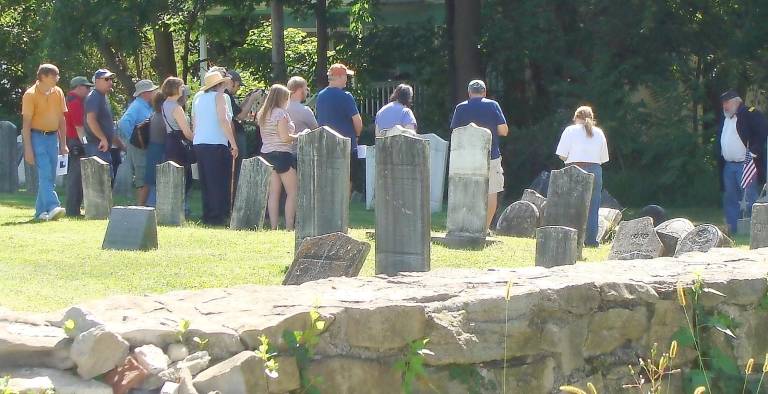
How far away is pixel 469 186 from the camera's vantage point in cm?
1167

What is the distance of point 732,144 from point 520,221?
9.34 feet

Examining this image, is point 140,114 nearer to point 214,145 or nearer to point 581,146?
point 214,145

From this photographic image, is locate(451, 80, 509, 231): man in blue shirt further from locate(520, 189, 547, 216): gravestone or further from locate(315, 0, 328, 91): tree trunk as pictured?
locate(315, 0, 328, 91): tree trunk

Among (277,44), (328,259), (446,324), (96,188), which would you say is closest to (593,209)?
(328,259)

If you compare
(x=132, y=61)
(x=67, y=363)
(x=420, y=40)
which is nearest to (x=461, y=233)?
(x=67, y=363)

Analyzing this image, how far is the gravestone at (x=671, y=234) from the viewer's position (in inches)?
428

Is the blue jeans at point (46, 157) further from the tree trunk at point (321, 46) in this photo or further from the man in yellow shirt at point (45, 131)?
the tree trunk at point (321, 46)

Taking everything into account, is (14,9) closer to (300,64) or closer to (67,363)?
(300,64)

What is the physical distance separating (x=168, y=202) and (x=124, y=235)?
2.45 meters

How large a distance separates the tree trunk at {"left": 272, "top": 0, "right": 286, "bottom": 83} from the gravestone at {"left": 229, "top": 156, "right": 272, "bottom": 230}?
11129mm

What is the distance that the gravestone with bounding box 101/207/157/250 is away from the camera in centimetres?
1012

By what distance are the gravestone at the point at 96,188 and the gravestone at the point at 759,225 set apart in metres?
6.62

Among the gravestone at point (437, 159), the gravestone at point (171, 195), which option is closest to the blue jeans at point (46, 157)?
the gravestone at point (171, 195)

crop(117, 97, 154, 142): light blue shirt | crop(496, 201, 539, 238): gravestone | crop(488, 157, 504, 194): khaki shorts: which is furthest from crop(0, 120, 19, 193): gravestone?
crop(488, 157, 504, 194): khaki shorts
